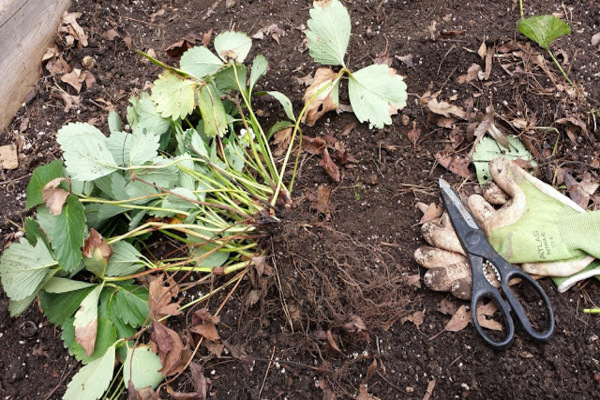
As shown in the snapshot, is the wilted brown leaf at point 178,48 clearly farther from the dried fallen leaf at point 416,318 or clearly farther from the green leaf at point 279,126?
the dried fallen leaf at point 416,318

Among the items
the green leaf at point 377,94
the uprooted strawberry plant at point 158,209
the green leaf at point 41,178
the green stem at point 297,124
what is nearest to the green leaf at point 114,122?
the uprooted strawberry plant at point 158,209

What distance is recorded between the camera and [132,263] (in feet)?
4.67

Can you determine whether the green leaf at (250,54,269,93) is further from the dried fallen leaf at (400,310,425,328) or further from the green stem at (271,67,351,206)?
the dried fallen leaf at (400,310,425,328)

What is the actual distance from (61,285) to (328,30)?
45.3 inches

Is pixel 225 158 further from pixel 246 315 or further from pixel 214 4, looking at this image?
pixel 214 4

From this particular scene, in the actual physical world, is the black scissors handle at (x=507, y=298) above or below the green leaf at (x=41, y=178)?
below

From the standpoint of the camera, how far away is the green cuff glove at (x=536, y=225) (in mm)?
1285

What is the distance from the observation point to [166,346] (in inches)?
48.8

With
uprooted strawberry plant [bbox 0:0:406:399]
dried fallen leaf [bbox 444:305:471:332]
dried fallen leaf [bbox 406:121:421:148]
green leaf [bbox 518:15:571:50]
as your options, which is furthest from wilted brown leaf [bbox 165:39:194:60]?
dried fallen leaf [bbox 444:305:471:332]

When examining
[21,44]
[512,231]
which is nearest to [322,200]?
[512,231]

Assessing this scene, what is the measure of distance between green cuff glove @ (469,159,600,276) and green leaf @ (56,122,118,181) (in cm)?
111

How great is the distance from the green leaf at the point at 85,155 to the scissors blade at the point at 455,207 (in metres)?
0.99

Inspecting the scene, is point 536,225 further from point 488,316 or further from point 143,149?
point 143,149

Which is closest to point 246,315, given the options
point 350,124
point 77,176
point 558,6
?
point 77,176
